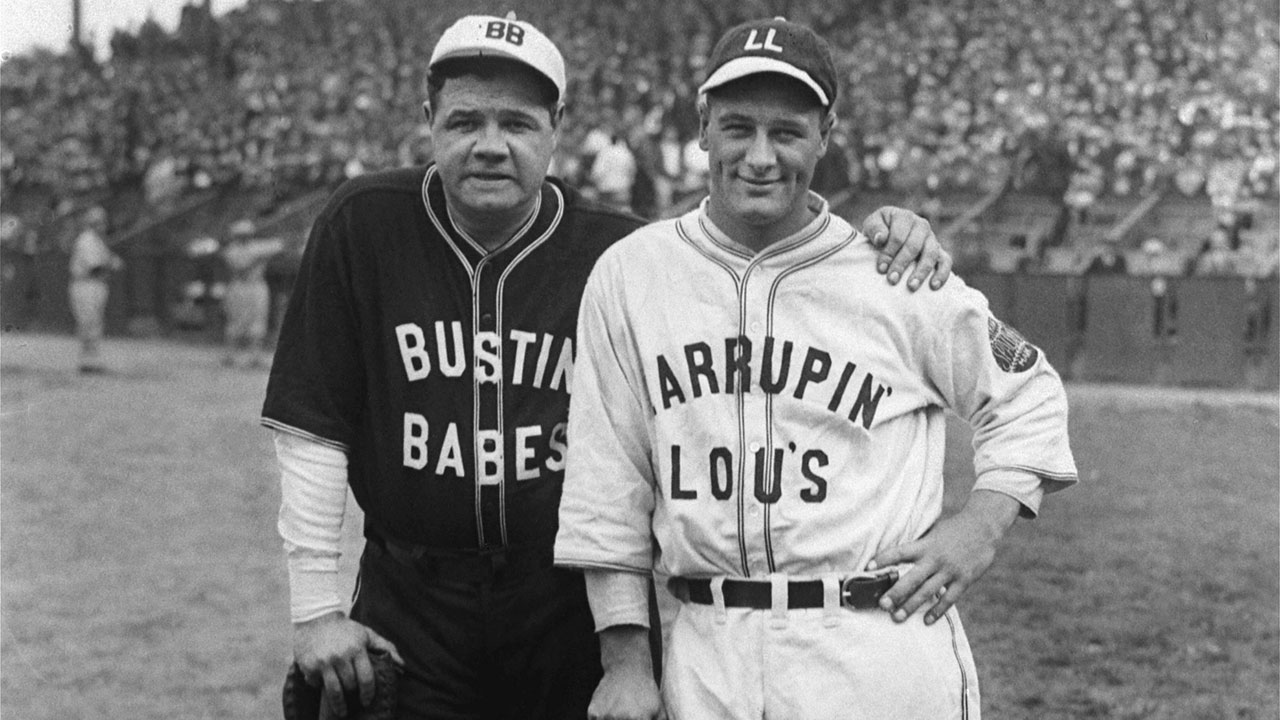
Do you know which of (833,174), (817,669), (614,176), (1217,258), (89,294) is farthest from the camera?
(833,174)

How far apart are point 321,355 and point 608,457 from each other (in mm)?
690

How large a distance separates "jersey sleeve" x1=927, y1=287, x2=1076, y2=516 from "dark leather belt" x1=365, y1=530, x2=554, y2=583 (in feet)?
2.91

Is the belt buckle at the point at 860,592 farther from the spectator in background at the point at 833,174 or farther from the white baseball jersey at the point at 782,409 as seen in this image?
the spectator in background at the point at 833,174

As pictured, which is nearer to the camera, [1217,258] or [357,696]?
[357,696]

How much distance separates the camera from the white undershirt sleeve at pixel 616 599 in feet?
8.45

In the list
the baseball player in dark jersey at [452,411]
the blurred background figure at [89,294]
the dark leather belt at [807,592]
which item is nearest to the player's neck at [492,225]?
the baseball player in dark jersey at [452,411]

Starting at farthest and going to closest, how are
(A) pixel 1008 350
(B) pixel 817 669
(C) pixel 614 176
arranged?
(C) pixel 614 176, (A) pixel 1008 350, (B) pixel 817 669

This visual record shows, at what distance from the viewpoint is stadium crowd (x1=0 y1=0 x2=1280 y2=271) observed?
798 inches

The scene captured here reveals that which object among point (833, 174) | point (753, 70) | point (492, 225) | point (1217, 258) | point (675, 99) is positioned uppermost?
point (675, 99)

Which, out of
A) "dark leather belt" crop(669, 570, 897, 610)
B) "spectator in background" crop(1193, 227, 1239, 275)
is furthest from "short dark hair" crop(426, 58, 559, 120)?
"spectator in background" crop(1193, 227, 1239, 275)

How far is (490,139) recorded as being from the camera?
9.43 ft

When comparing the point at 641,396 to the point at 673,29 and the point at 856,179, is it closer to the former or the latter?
the point at 856,179

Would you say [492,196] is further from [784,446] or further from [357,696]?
[357,696]

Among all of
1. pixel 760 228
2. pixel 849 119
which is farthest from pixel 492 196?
pixel 849 119
